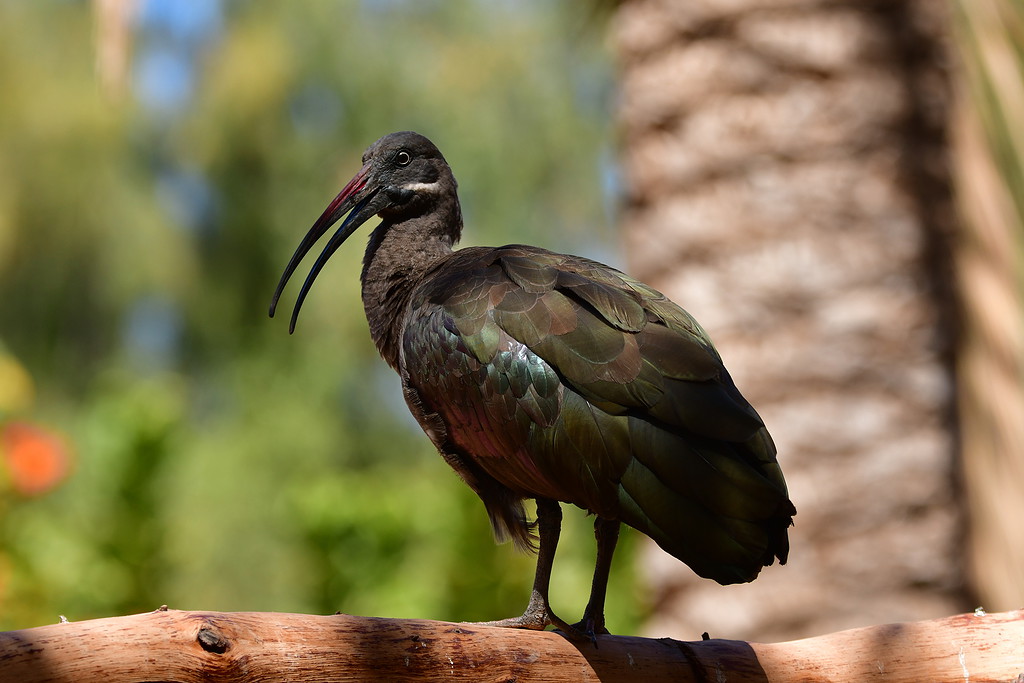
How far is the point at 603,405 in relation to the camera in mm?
3035

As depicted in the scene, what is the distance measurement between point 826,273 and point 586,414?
2748 millimetres

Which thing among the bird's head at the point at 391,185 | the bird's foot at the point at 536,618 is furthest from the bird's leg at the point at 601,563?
the bird's head at the point at 391,185

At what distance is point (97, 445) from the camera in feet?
26.2

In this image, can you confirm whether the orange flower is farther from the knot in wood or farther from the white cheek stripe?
the knot in wood

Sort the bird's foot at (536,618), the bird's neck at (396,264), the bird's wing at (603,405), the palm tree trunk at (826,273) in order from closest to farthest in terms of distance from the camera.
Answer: the bird's wing at (603,405) < the bird's foot at (536,618) < the bird's neck at (396,264) < the palm tree trunk at (826,273)

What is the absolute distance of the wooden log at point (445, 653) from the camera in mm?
2342

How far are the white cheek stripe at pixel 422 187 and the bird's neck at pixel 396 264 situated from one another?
77 millimetres

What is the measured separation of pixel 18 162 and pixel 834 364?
8.68 meters

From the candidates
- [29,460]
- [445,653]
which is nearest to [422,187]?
[445,653]

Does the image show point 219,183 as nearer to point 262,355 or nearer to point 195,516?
point 262,355

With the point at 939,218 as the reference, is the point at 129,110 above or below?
above

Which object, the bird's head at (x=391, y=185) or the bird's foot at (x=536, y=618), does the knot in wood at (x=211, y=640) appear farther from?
the bird's head at (x=391, y=185)

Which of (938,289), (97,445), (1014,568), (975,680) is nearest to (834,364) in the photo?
(938,289)

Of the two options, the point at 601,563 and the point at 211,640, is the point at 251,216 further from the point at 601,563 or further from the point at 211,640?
the point at 211,640
